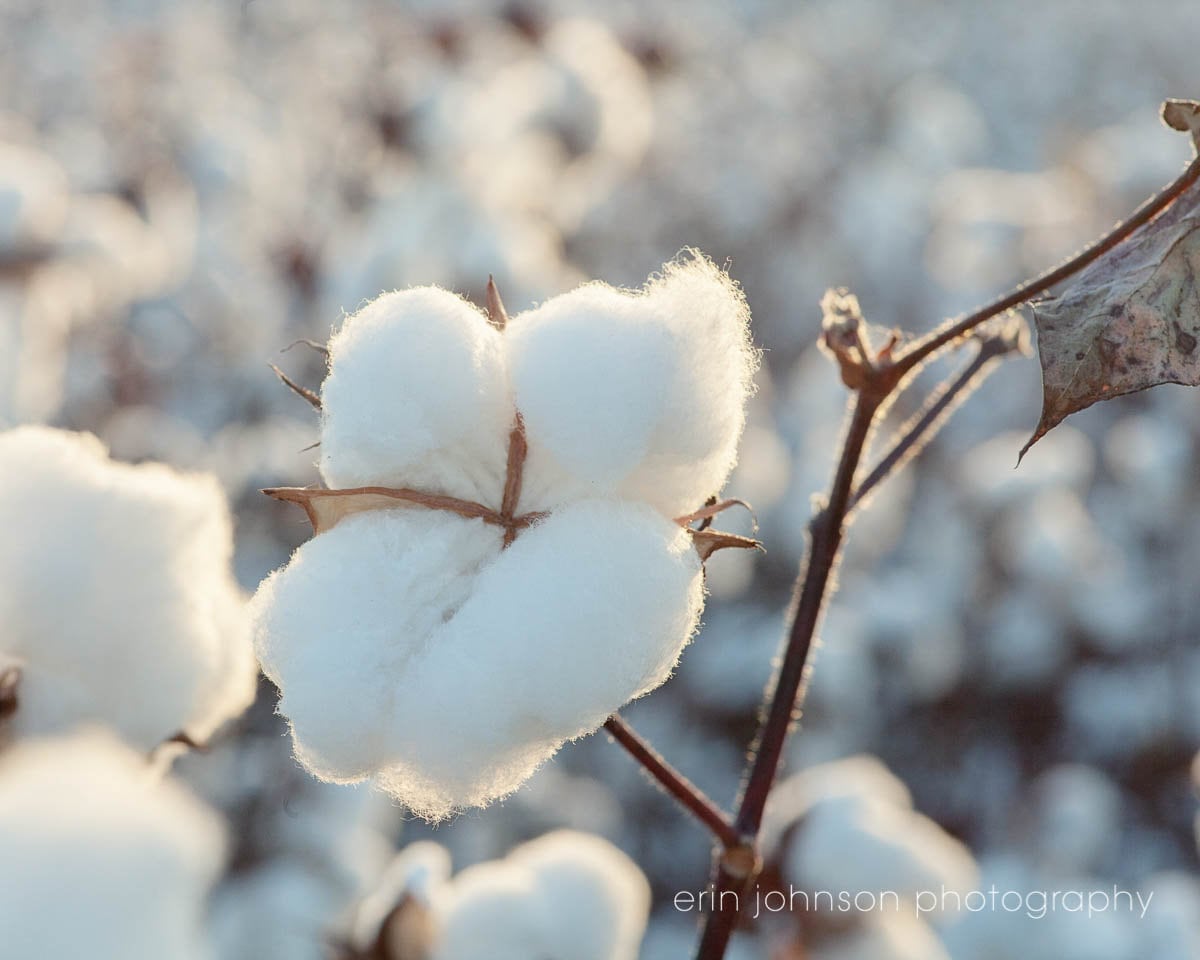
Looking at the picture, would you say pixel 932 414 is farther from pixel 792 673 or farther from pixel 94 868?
pixel 94 868

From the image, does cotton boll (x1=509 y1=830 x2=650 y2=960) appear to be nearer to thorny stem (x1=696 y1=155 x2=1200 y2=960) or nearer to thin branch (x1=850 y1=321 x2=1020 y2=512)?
thorny stem (x1=696 y1=155 x2=1200 y2=960)

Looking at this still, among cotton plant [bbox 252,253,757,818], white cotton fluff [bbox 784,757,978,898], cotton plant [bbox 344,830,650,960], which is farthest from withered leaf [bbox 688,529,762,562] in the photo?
white cotton fluff [bbox 784,757,978,898]

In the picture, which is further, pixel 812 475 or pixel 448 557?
pixel 812 475

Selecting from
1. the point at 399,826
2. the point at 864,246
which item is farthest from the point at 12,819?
the point at 864,246

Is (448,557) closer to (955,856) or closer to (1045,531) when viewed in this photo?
(955,856)

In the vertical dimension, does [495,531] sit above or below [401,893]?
above

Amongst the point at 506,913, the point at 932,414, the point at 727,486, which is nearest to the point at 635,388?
the point at 932,414

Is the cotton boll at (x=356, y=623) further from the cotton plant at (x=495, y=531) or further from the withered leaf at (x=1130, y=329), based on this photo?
the withered leaf at (x=1130, y=329)
